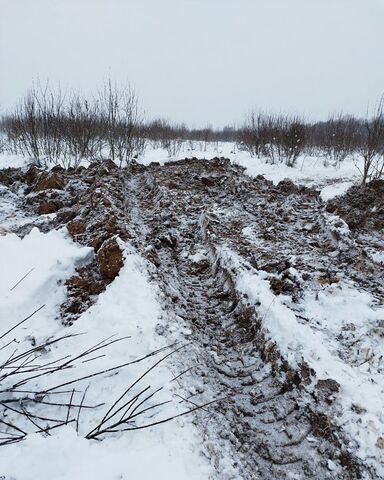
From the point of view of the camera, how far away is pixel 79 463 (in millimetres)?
1690

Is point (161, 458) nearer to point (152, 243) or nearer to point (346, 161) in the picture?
point (152, 243)

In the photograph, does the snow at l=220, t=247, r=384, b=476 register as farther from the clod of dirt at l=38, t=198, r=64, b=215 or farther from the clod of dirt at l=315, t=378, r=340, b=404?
the clod of dirt at l=38, t=198, r=64, b=215

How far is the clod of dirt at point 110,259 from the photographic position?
3789 millimetres

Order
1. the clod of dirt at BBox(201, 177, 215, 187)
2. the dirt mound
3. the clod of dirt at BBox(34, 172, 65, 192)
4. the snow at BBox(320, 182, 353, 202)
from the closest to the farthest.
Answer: the dirt mound
the snow at BBox(320, 182, 353, 202)
the clod of dirt at BBox(34, 172, 65, 192)
the clod of dirt at BBox(201, 177, 215, 187)

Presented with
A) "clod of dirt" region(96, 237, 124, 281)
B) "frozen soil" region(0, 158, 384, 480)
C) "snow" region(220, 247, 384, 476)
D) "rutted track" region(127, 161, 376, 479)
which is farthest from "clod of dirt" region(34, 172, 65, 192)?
"snow" region(220, 247, 384, 476)

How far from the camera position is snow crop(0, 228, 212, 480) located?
5.54 ft

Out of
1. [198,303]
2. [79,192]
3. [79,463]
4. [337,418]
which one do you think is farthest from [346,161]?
[79,463]

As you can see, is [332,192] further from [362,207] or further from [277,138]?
[277,138]

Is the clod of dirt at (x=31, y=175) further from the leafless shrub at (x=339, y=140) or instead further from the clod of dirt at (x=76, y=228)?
the leafless shrub at (x=339, y=140)

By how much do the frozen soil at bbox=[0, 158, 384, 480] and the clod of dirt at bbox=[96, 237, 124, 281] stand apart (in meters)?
0.09

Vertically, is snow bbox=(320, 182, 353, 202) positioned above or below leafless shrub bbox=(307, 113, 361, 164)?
below

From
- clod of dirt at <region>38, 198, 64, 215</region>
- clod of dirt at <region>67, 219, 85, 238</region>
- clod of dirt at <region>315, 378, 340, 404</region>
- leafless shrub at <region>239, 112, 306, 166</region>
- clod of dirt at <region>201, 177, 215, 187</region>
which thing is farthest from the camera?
leafless shrub at <region>239, 112, 306, 166</region>

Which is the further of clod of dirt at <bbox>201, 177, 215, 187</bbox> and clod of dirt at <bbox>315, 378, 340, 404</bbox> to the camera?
clod of dirt at <bbox>201, 177, 215, 187</bbox>

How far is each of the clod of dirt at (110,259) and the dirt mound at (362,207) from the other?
3972 mm
